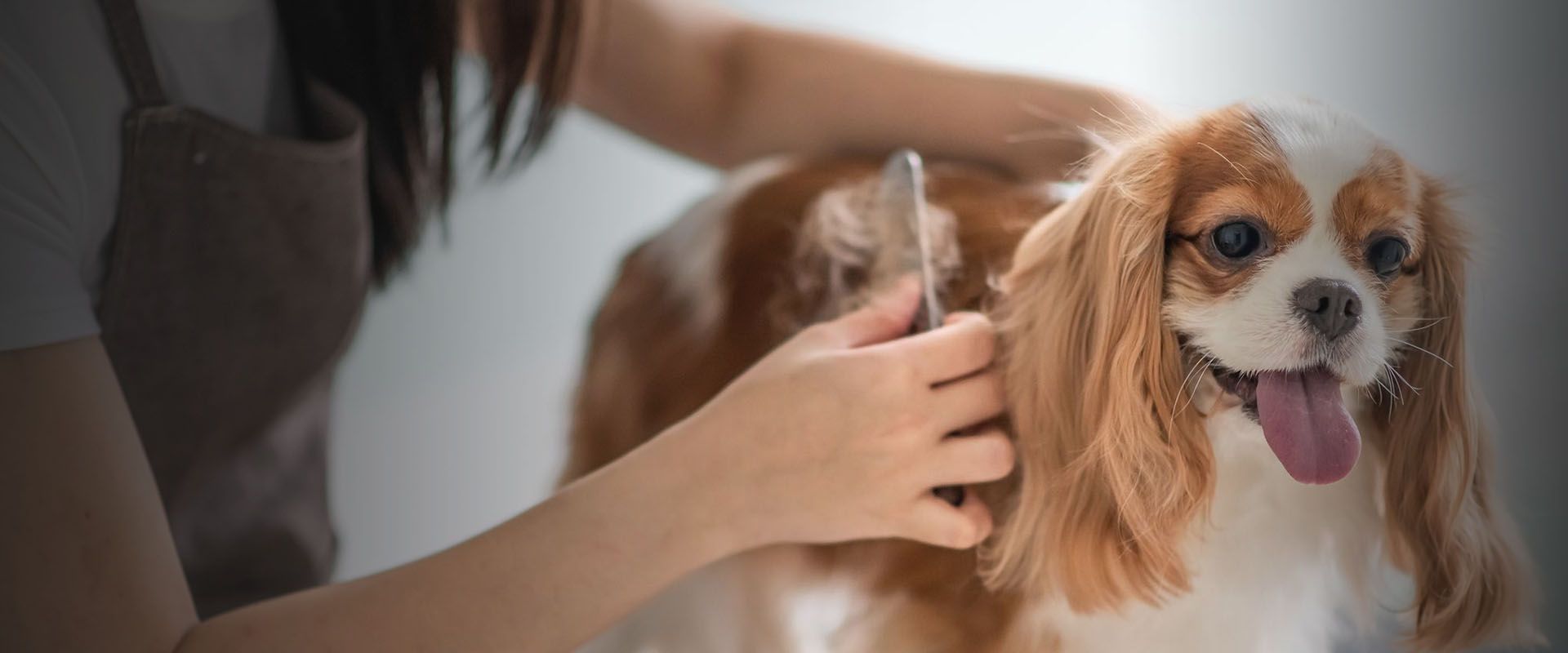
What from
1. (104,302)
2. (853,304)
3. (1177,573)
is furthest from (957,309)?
(104,302)

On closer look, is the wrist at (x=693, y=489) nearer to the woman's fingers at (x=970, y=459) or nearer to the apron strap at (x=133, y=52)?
the woman's fingers at (x=970, y=459)

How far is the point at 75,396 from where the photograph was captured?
23.3 inches

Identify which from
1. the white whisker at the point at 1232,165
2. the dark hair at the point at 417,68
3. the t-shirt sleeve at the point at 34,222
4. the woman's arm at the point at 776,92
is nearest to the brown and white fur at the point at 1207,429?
the white whisker at the point at 1232,165

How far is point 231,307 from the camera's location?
2.67ft

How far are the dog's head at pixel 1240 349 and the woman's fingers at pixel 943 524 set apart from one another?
0.08ft

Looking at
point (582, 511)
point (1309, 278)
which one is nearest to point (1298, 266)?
point (1309, 278)

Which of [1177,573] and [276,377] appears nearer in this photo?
[1177,573]

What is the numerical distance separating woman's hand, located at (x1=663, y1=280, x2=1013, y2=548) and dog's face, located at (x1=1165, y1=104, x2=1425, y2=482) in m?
0.13

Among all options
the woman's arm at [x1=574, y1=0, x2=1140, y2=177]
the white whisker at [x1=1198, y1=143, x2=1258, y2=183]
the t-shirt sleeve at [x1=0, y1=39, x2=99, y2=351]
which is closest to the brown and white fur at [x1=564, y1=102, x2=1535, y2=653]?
the white whisker at [x1=1198, y1=143, x2=1258, y2=183]

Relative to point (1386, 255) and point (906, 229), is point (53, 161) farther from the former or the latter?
point (1386, 255)

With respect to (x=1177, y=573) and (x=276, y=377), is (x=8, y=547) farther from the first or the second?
(x=1177, y=573)

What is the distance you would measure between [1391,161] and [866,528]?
0.32 m

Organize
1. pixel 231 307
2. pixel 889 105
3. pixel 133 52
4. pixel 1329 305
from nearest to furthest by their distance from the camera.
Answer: pixel 1329 305 → pixel 133 52 → pixel 231 307 → pixel 889 105

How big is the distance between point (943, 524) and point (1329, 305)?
24 centimetres
